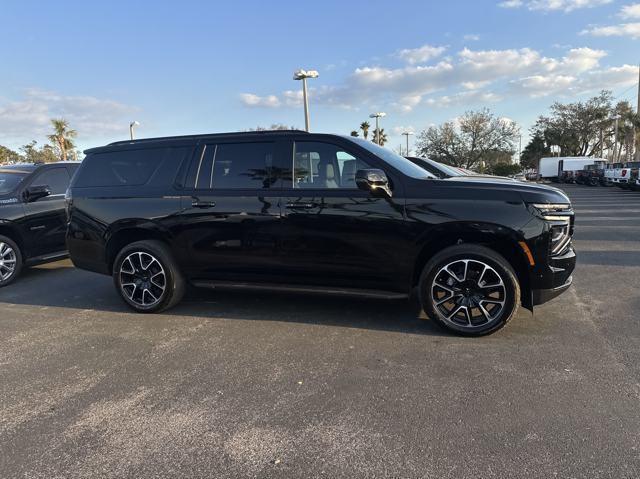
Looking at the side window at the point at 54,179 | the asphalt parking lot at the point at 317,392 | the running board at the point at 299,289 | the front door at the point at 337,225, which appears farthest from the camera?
the side window at the point at 54,179

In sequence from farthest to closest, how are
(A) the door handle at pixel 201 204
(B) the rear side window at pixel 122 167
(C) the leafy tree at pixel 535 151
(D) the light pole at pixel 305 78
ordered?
(C) the leafy tree at pixel 535 151 < (D) the light pole at pixel 305 78 < (B) the rear side window at pixel 122 167 < (A) the door handle at pixel 201 204

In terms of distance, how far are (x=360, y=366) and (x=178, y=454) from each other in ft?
5.07

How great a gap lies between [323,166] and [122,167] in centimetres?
244

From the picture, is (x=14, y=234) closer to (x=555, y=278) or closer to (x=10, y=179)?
(x=10, y=179)

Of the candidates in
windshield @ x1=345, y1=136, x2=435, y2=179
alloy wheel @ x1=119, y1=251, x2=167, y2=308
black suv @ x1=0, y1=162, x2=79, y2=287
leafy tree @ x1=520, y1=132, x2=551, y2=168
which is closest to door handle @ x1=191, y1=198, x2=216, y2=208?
alloy wheel @ x1=119, y1=251, x2=167, y2=308

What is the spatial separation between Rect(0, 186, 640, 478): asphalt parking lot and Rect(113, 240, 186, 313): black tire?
7.6 inches

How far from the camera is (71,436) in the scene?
2801mm

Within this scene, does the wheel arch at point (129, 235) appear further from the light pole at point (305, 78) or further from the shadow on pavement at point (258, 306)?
the light pole at point (305, 78)

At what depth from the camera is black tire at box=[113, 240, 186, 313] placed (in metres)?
4.98

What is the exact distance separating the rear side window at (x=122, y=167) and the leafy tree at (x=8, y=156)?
2038 inches

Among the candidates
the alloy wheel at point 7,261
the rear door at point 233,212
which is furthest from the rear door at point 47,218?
the rear door at point 233,212

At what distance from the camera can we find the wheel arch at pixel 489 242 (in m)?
4.01

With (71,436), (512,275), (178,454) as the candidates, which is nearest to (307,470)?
(178,454)

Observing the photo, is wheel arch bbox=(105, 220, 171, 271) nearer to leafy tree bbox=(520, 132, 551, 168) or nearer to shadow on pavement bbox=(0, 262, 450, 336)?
shadow on pavement bbox=(0, 262, 450, 336)
